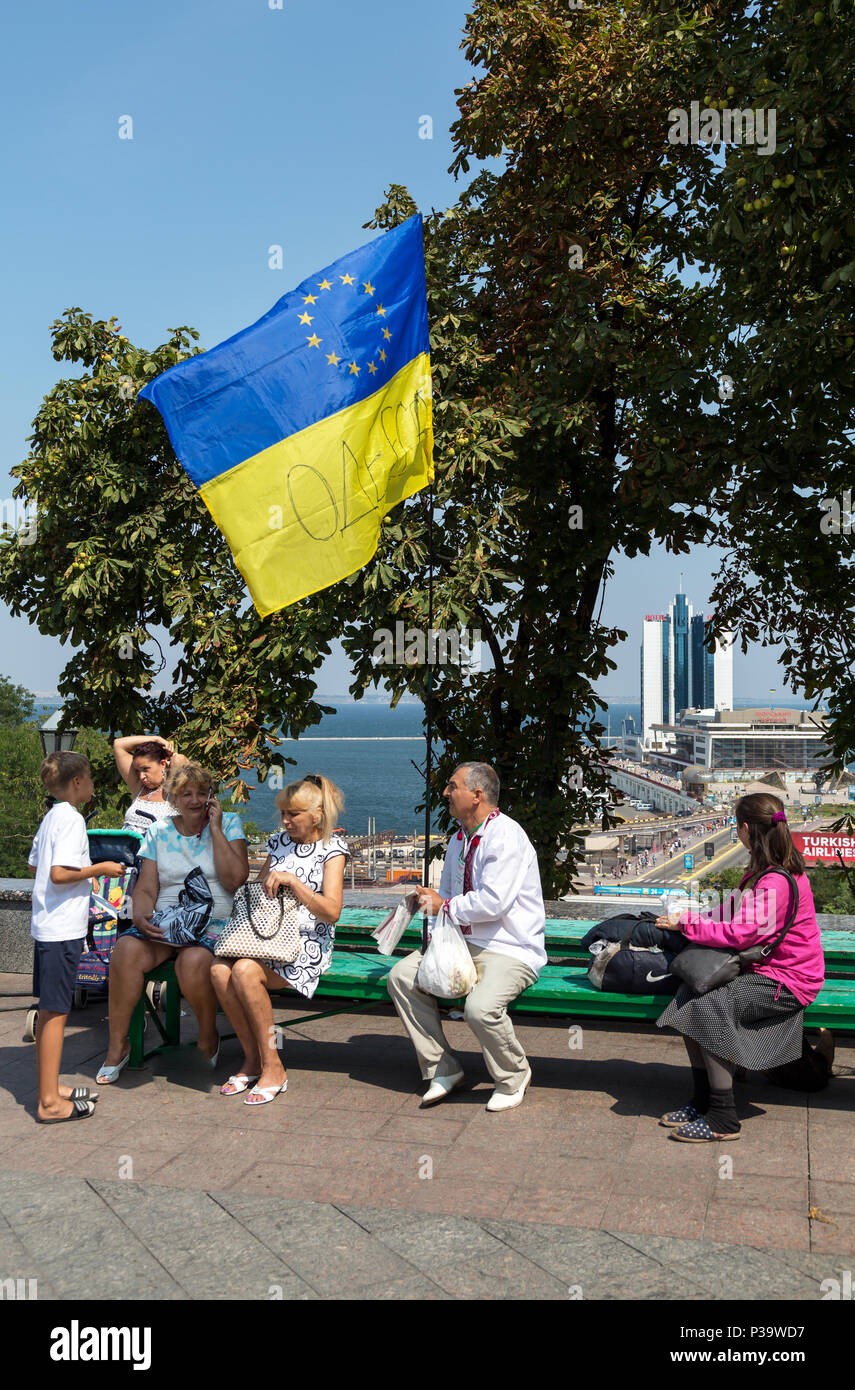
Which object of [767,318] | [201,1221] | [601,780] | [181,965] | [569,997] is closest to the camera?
[201,1221]

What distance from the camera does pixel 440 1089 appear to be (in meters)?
5.12

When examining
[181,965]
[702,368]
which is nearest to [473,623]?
[702,368]

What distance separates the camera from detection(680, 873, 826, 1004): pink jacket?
15.5ft

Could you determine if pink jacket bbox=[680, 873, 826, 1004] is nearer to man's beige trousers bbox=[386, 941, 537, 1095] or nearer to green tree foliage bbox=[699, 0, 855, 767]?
man's beige trousers bbox=[386, 941, 537, 1095]

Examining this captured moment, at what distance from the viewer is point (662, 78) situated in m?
8.76

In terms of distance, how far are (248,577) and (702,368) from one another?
5.13m

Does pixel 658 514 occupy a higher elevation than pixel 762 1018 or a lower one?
higher

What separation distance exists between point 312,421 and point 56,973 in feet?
9.36

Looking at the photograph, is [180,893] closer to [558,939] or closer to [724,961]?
[558,939]

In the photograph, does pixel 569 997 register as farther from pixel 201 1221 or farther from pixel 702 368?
pixel 702 368

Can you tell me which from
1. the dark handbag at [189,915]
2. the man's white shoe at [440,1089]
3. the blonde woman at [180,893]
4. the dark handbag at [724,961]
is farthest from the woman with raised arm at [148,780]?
the dark handbag at [724,961]

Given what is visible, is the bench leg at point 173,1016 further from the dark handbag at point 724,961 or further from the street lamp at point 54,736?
the street lamp at point 54,736

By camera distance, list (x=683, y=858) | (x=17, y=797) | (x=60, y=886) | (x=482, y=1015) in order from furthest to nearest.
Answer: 1. (x=683, y=858)
2. (x=17, y=797)
3. (x=60, y=886)
4. (x=482, y=1015)

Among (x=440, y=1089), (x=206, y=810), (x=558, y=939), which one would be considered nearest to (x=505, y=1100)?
(x=440, y=1089)
